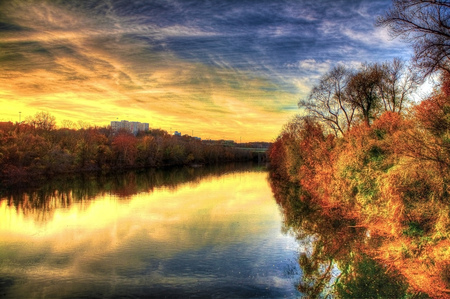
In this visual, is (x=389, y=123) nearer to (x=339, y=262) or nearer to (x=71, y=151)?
(x=339, y=262)

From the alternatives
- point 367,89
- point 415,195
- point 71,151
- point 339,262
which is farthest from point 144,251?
point 71,151

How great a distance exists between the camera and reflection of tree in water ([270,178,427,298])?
1137cm

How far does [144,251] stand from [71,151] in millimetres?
55004

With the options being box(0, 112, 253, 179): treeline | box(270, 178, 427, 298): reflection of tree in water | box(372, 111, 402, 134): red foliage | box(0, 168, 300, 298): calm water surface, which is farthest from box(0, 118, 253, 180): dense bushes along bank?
box(372, 111, 402, 134): red foliage

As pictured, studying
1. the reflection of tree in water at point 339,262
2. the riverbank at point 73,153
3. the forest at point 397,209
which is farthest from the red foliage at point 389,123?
the riverbank at point 73,153

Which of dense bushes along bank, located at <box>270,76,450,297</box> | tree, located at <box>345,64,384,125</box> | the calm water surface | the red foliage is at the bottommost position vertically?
the calm water surface

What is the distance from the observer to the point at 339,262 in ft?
46.9

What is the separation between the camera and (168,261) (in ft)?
45.6

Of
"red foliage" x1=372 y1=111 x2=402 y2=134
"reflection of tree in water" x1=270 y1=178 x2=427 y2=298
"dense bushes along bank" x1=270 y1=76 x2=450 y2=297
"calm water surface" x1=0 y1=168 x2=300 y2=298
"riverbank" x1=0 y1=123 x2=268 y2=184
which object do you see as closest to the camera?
"calm water surface" x1=0 y1=168 x2=300 y2=298

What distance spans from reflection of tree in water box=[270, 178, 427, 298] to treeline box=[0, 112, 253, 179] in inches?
1652

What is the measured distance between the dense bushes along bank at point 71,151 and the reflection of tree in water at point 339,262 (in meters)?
41.8

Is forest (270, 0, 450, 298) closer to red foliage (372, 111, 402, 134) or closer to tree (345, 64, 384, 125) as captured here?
red foliage (372, 111, 402, 134)

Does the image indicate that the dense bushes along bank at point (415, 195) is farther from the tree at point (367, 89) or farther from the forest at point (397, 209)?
the tree at point (367, 89)

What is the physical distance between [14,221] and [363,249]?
2115 centimetres
